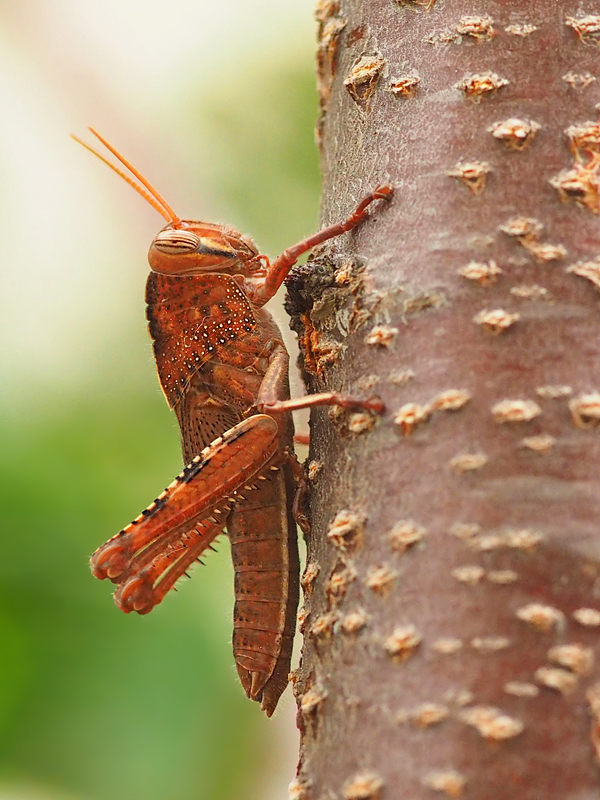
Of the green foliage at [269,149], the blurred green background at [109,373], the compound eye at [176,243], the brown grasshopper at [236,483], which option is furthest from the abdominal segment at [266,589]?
the green foliage at [269,149]

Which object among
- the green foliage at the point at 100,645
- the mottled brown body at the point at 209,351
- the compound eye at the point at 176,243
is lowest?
the green foliage at the point at 100,645

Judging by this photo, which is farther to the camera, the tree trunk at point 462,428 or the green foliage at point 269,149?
the green foliage at point 269,149

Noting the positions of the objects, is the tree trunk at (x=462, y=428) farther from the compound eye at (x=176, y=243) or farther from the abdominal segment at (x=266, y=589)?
the compound eye at (x=176, y=243)

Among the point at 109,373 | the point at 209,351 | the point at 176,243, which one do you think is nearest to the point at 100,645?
the point at 109,373

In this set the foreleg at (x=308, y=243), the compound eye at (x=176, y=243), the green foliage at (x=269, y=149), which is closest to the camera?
the foreleg at (x=308, y=243)

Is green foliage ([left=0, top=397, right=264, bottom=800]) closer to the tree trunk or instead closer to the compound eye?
the compound eye

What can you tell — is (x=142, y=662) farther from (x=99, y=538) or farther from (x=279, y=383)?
(x=279, y=383)

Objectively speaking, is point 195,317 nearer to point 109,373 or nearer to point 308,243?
point 308,243

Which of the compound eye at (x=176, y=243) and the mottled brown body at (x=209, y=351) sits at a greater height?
the compound eye at (x=176, y=243)
